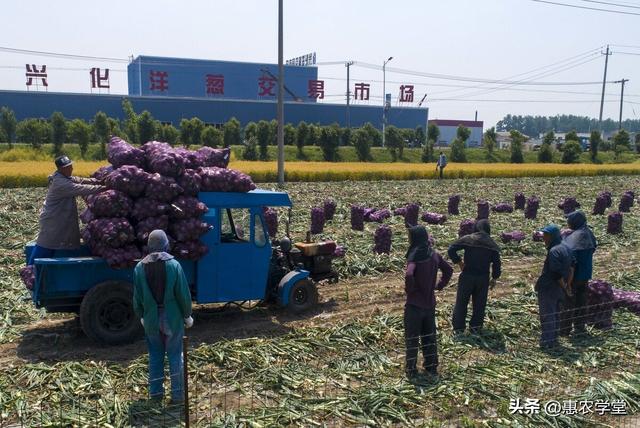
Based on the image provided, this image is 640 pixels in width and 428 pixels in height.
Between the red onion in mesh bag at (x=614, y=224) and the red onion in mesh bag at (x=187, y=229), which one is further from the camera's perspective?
the red onion in mesh bag at (x=614, y=224)

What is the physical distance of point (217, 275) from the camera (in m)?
8.81

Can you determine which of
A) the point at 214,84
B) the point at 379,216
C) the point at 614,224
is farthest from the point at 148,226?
the point at 214,84

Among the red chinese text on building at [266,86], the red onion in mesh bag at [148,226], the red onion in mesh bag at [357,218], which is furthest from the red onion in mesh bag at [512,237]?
the red chinese text on building at [266,86]

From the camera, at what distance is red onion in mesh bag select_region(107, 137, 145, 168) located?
338 inches

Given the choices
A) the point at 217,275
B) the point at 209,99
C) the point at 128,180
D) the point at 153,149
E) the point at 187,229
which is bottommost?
the point at 217,275

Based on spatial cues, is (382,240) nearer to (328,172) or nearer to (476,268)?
(476,268)

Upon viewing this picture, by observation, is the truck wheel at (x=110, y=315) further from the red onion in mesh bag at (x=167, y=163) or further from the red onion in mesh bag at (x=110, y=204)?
the red onion in mesh bag at (x=167, y=163)

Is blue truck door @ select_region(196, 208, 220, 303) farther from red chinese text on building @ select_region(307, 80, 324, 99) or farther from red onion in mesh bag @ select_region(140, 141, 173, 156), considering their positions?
red chinese text on building @ select_region(307, 80, 324, 99)

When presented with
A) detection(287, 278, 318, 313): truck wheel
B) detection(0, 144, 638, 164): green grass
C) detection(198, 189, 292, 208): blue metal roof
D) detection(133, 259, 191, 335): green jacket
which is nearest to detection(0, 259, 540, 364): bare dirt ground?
detection(287, 278, 318, 313): truck wheel

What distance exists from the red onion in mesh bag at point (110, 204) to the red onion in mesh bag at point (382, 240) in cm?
698

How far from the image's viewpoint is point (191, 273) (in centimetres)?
871

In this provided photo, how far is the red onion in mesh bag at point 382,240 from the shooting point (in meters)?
13.8

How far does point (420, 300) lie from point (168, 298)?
301cm

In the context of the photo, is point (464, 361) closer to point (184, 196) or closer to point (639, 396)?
point (639, 396)
